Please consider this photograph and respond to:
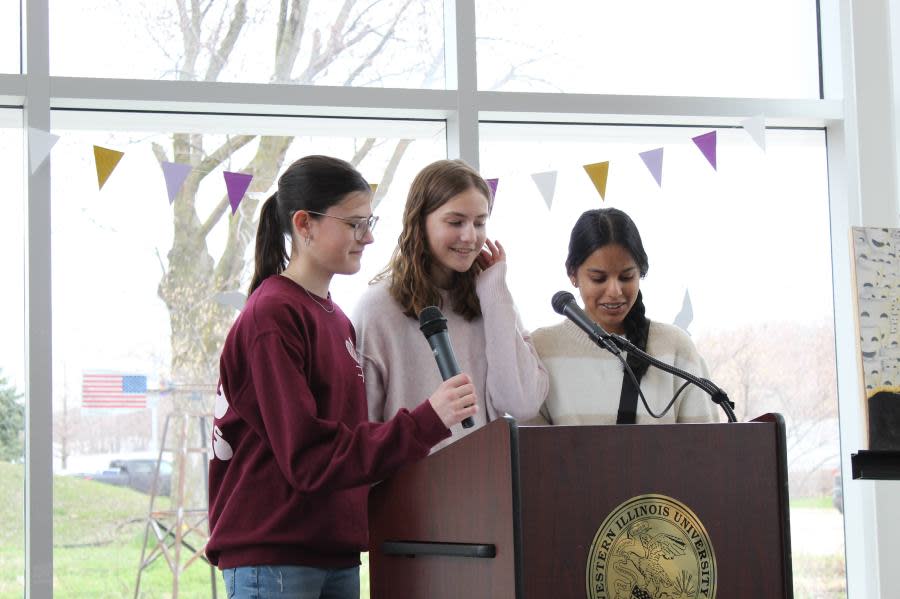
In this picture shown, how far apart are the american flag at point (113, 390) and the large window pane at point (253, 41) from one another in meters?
0.85

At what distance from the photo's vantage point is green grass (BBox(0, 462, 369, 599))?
110 inches

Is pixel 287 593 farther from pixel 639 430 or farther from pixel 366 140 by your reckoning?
pixel 366 140

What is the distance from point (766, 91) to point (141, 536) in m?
2.38

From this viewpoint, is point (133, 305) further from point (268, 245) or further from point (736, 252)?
point (736, 252)

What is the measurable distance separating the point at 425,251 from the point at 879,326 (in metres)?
1.05

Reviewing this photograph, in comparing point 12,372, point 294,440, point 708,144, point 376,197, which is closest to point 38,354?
point 12,372

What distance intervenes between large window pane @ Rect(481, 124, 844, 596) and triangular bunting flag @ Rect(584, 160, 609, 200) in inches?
1.5

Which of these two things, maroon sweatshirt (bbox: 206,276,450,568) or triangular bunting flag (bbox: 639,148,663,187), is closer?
maroon sweatshirt (bbox: 206,276,450,568)

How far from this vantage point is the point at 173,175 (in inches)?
115

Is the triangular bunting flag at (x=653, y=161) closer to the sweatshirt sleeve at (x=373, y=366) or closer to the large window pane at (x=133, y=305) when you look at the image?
the large window pane at (x=133, y=305)

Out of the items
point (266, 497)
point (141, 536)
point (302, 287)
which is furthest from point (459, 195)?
point (141, 536)

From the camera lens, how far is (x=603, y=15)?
11.1 feet

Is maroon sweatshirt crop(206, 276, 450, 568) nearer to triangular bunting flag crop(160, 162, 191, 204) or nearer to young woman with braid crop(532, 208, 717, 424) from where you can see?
young woman with braid crop(532, 208, 717, 424)

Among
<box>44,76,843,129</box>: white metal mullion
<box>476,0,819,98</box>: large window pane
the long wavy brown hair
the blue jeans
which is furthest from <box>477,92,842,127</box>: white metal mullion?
the blue jeans
